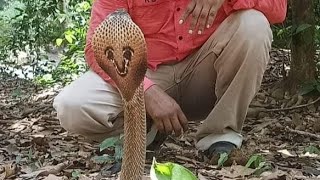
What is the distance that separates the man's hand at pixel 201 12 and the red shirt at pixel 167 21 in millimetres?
226

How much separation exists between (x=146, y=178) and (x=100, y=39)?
0.92 meters

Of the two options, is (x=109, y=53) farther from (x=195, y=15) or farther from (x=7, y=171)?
(x=7, y=171)

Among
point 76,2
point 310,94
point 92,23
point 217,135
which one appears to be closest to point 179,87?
point 217,135

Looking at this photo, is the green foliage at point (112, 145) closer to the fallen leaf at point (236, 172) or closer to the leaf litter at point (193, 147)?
the leaf litter at point (193, 147)

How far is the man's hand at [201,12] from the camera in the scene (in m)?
2.68

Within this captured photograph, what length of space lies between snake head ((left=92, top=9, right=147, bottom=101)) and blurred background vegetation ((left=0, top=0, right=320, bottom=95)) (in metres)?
2.66

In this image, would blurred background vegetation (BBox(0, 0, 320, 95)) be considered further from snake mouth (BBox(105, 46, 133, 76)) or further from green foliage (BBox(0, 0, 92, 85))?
snake mouth (BBox(105, 46, 133, 76))

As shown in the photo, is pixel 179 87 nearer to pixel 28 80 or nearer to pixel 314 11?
pixel 314 11

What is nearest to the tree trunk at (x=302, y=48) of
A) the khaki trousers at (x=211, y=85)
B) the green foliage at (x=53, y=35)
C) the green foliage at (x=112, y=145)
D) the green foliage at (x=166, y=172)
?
the khaki trousers at (x=211, y=85)

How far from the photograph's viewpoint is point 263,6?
118 inches

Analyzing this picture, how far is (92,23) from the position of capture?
2941 mm

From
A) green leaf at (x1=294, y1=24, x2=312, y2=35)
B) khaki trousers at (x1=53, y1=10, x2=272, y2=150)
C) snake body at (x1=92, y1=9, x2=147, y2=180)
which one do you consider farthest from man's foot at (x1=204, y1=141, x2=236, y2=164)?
green leaf at (x1=294, y1=24, x2=312, y2=35)

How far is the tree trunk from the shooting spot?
4543 mm

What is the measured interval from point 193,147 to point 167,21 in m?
0.79
